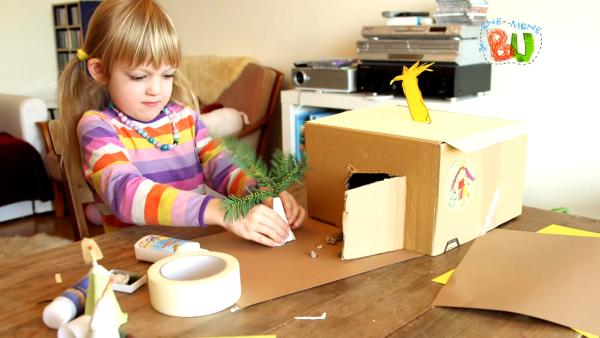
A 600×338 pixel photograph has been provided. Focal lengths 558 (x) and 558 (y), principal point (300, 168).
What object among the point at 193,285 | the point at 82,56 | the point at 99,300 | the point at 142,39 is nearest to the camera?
the point at 99,300

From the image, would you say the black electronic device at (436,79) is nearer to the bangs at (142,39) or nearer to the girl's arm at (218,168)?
the girl's arm at (218,168)

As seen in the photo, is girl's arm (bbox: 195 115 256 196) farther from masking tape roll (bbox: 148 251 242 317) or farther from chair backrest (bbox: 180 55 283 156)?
chair backrest (bbox: 180 55 283 156)

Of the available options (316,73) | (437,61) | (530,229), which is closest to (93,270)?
(530,229)

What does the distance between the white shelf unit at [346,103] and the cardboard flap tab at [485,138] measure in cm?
87

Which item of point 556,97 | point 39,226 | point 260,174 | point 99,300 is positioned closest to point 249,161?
point 260,174

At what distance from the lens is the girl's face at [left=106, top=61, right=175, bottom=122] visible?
3.80 ft

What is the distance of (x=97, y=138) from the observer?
112cm

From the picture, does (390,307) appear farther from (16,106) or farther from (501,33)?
(16,106)

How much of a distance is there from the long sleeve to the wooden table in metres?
0.14

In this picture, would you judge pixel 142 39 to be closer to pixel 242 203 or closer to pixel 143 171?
pixel 143 171

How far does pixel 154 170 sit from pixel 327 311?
71 cm

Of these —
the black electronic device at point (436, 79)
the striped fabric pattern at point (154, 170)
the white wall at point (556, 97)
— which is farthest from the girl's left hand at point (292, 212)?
the white wall at point (556, 97)

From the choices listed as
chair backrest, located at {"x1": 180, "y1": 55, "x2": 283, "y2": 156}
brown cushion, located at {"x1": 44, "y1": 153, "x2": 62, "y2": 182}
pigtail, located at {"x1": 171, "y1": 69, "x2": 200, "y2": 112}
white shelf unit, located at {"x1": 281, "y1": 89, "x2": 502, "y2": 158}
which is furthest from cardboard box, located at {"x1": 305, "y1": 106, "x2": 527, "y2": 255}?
brown cushion, located at {"x1": 44, "y1": 153, "x2": 62, "y2": 182}

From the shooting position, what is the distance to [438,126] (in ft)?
3.12
